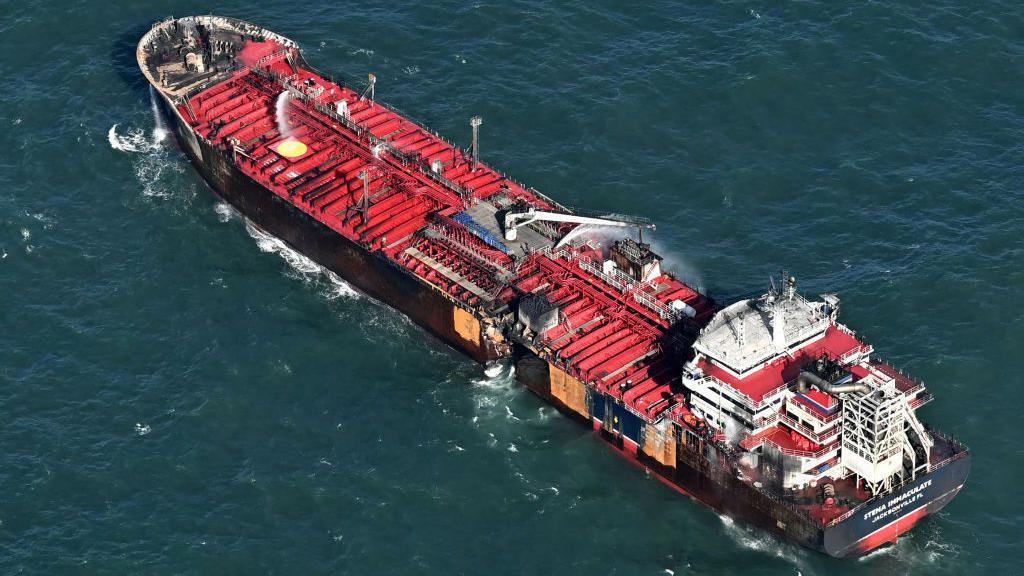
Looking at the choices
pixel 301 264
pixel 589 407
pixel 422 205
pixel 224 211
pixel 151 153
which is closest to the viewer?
pixel 589 407

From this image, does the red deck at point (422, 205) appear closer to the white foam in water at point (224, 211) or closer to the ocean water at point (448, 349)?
the white foam in water at point (224, 211)

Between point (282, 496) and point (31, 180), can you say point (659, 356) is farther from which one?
point (31, 180)

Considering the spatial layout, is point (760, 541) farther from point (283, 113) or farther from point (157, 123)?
point (157, 123)

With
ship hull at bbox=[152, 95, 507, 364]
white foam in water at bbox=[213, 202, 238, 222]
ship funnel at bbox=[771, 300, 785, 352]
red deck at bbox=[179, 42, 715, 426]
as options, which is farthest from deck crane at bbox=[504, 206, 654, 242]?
white foam in water at bbox=[213, 202, 238, 222]

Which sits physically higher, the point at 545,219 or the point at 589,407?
the point at 545,219

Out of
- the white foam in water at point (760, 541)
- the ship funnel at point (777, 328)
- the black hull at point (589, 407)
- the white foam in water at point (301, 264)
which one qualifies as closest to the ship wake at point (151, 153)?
the black hull at point (589, 407)

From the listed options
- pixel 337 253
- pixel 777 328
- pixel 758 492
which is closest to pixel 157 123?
pixel 337 253
